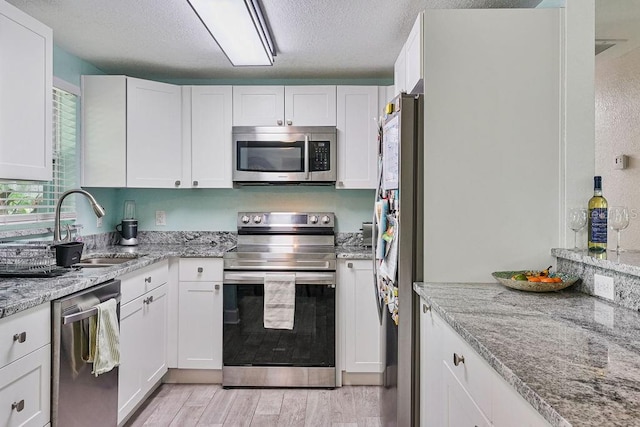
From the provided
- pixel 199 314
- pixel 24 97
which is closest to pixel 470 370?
pixel 24 97

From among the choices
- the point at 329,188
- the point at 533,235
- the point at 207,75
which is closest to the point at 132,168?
the point at 207,75

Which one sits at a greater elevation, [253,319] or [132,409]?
[253,319]

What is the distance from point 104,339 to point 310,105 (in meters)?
2.19

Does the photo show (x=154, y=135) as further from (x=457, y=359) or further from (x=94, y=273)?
(x=457, y=359)

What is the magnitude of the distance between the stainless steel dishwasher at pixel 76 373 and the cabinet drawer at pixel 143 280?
224 millimetres

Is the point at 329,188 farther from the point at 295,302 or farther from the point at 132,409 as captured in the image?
the point at 132,409

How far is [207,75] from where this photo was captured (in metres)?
3.61

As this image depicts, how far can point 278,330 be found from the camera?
10.0 feet

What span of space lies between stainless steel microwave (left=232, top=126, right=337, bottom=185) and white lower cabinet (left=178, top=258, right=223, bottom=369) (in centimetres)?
76

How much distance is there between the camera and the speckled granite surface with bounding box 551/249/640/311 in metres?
1.47

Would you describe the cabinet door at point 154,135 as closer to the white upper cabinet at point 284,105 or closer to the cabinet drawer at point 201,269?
the white upper cabinet at point 284,105

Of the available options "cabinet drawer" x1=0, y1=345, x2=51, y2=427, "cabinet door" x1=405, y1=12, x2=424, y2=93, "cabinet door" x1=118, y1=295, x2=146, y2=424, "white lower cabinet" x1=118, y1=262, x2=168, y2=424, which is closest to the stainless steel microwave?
"white lower cabinet" x1=118, y1=262, x2=168, y2=424

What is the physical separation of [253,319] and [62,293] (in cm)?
147

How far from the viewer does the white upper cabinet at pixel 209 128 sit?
342 cm
